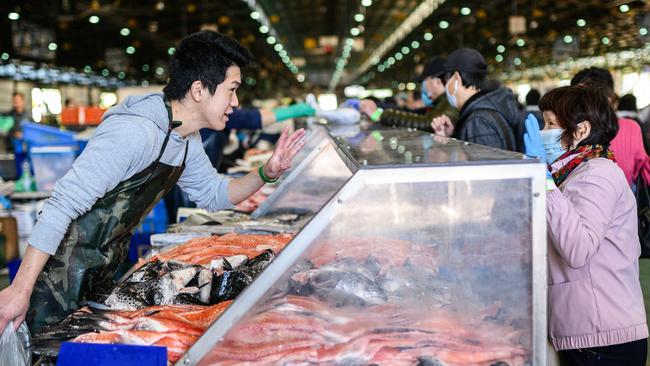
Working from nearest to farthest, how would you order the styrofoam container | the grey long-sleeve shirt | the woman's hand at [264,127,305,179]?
1. the grey long-sleeve shirt
2. the woman's hand at [264,127,305,179]
3. the styrofoam container

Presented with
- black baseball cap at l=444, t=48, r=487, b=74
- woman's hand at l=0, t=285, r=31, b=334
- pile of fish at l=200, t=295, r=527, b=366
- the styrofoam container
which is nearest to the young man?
woman's hand at l=0, t=285, r=31, b=334

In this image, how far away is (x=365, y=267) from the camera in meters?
2.01

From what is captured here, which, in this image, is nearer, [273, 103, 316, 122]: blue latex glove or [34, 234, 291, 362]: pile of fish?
[34, 234, 291, 362]: pile of fish

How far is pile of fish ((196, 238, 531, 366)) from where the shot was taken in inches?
75.4

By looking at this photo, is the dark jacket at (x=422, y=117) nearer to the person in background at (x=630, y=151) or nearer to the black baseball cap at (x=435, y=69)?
the black baseball cap at (x=435, y=69)

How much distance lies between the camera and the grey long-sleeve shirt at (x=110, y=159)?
237cm

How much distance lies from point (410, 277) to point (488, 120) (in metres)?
2.22

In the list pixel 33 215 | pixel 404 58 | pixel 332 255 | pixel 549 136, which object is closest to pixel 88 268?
pixel 332 255

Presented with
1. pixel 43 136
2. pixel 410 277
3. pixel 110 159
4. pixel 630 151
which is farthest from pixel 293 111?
pixel 43 136

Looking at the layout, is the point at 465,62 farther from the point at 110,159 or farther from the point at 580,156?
the point at 110,159

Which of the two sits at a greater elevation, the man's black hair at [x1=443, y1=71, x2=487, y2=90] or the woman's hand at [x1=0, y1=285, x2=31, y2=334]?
the man's black hair at [x1=443, y1=71, x2=487, y2=90]

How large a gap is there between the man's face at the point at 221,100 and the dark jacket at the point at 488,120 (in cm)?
167

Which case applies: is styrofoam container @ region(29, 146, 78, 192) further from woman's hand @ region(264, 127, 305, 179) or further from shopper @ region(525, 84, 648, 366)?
shopper @ region(525, 84, 648, 366)

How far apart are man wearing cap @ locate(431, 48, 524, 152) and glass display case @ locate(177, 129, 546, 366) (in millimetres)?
2062
